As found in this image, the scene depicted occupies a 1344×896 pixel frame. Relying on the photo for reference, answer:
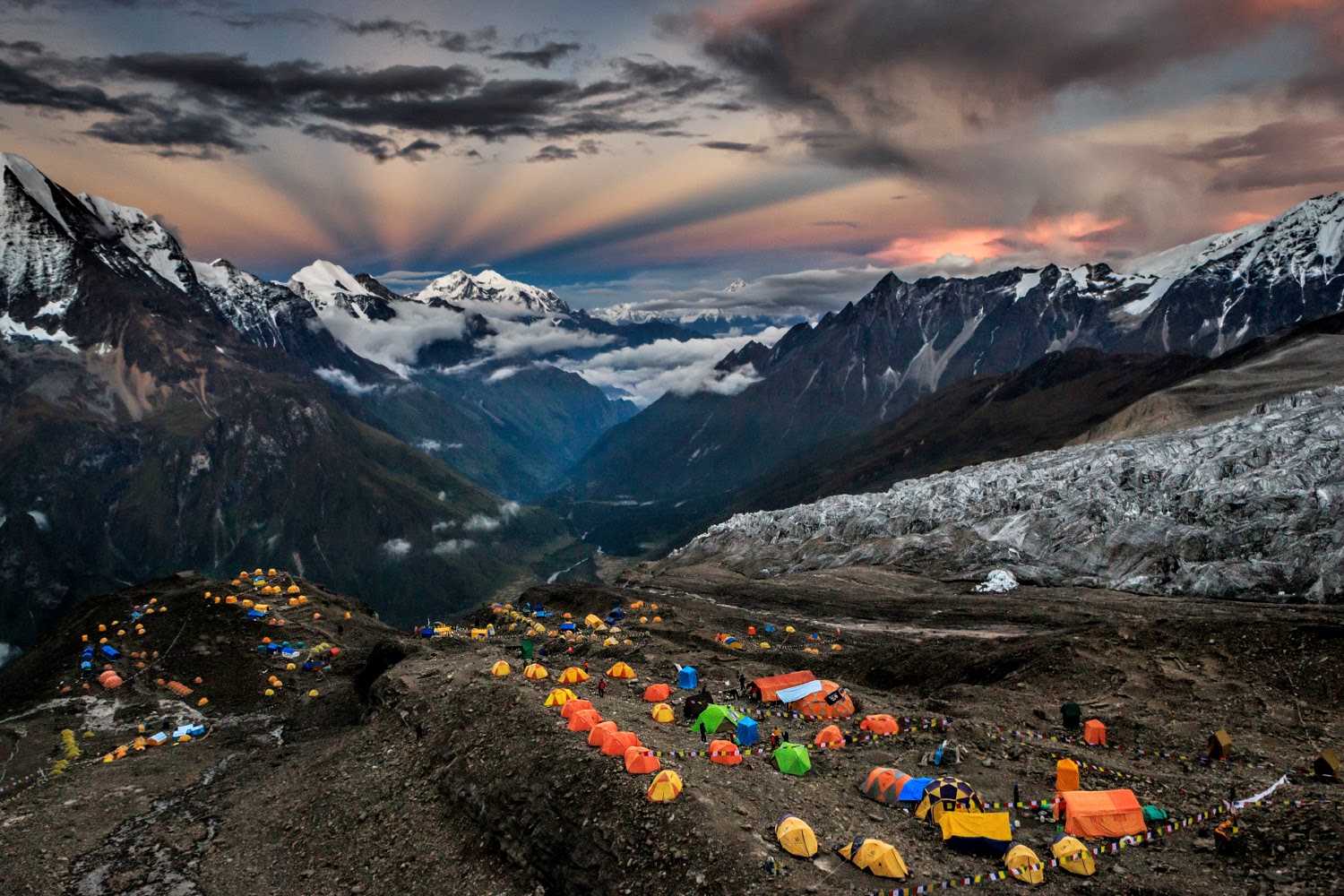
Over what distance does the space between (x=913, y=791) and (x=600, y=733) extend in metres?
17.1

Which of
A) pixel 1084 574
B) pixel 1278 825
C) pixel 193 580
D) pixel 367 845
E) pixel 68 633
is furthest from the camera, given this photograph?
pixel 1084 574

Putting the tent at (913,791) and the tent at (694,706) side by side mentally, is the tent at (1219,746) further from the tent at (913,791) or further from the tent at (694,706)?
the tent at (694,706)

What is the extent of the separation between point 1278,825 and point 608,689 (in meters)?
40.8

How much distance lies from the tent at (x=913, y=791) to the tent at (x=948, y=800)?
0.65 meters

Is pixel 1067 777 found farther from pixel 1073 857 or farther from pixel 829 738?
pixel 829 738

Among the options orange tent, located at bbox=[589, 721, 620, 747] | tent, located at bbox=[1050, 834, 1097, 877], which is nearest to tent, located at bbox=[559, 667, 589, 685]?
orange tent, located at bbox=[589, 721, 620, 747]

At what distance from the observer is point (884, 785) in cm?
3819

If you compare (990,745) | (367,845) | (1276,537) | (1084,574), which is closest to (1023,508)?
(1084,574)

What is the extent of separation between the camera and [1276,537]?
372ft

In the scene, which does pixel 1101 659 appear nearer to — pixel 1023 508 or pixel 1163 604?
pixel 1163 604

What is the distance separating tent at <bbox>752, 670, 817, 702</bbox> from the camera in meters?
54.6

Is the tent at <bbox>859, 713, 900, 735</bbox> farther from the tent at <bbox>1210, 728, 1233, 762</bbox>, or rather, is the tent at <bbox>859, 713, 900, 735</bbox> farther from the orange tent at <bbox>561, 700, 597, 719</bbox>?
the orange tent at <bbox>561, 700, 597, 719</bbox>

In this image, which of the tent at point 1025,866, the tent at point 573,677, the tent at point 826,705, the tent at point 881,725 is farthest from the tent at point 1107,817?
the tent at point 573,677

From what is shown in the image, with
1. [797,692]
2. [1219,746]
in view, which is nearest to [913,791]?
[797,692]
